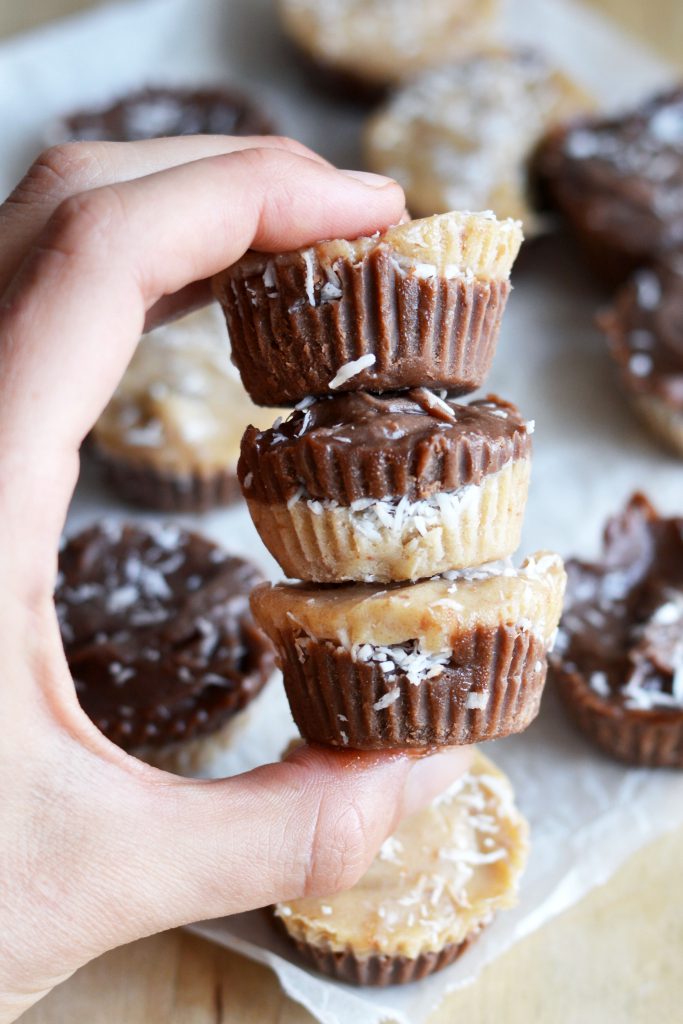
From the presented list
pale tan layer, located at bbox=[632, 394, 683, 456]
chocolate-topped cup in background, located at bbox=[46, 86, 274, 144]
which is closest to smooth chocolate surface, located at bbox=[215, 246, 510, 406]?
pale tan layer, located at bbox=[632, 394, 683, 456]

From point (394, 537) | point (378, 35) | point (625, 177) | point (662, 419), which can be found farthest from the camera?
point (378, 35)

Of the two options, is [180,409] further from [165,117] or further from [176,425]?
[165,117]

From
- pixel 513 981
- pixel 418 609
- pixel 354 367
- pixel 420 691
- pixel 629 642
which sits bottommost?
pixel 513 981

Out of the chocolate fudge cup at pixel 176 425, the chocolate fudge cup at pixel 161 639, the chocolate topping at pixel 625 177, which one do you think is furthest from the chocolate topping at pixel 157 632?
the chocolate topping at pixel 625 177

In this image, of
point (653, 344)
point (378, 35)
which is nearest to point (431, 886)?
point (653, 344)

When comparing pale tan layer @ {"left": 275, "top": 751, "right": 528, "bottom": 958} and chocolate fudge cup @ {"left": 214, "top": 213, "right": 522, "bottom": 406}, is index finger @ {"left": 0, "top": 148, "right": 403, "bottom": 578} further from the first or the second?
pale tan layer @ {"left": 275, "top": 751, "right": 528, "bottom": 958}

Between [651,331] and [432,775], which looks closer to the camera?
[432,775]
